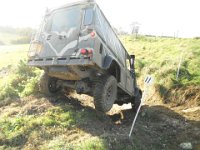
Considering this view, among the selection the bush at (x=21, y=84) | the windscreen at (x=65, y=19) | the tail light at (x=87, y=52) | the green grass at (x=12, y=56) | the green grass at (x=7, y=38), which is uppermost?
the green grass at (x=7, y=38)

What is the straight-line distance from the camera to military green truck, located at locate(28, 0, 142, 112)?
327 inches

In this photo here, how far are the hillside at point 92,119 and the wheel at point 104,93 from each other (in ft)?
1.87

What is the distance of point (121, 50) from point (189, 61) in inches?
275

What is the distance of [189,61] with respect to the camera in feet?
55.4

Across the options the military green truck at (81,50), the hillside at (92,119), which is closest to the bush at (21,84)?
the hillside at (92,119)

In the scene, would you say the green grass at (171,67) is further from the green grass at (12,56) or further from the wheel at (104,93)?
the green grass at (12,56)

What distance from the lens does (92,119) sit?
30.3 feet

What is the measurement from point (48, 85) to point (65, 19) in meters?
2.39

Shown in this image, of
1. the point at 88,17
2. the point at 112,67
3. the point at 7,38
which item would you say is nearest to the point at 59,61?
the point at 88,17

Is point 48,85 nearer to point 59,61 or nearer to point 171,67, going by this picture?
point 59,61

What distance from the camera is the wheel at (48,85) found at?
1023 cm

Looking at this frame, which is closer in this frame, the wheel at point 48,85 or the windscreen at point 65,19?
the windscreen at point 65,19

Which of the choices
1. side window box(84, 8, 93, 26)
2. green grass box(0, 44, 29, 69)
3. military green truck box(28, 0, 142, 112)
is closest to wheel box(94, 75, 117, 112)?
military green truck box(28, 0, 142, 112)

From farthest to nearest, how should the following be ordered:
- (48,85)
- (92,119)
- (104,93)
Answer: (48,85) < (92,119) < (104,93)
